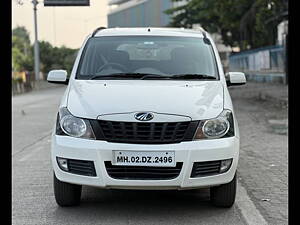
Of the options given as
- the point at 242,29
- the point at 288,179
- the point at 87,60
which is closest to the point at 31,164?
the point at 87,60

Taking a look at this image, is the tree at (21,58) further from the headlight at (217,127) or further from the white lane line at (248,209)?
Answer: the headlight at (217,127)

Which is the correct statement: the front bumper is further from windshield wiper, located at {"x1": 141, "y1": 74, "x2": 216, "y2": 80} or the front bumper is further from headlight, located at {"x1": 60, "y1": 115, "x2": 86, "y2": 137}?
windshield wiper, located at {"x1": 141, "y1": 74, "x2": 216, "y2": 80}

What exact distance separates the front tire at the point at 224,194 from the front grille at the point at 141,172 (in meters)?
0.69

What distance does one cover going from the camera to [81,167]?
5145 millimetres

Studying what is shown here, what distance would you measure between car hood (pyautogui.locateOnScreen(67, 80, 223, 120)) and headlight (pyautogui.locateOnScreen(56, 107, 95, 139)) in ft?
0.17

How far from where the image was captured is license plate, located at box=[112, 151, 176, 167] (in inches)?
198

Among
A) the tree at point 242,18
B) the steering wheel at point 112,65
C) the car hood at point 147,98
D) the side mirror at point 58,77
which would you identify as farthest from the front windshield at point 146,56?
the tree at point 242,18

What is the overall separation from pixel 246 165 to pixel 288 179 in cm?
107

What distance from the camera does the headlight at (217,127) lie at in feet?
17.0

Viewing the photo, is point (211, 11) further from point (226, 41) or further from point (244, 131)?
point (244, 131)

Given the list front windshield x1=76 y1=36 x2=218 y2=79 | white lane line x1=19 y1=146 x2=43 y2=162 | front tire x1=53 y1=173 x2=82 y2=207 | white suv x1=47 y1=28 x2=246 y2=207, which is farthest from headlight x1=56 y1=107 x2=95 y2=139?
white lane line x1=19 y1=146 x2=43 y2=162

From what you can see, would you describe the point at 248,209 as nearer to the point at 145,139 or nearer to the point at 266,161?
the point at 145,139

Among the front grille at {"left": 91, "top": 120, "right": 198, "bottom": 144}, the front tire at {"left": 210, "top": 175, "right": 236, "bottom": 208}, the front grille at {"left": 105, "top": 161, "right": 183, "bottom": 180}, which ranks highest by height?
the front grille at {"left": 91, "top": 120, "right": 198, "bottom": 144}

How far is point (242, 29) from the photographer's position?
3872 cm
